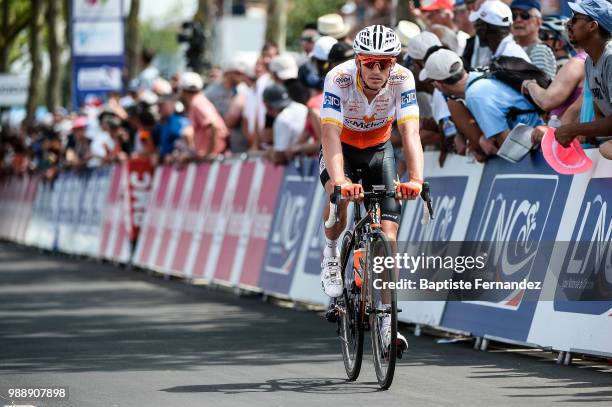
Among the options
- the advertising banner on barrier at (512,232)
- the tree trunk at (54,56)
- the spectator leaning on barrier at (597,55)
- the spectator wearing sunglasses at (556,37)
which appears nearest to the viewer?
the spectator leaning on barrier at (597,55)

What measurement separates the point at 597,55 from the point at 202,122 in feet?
33.7

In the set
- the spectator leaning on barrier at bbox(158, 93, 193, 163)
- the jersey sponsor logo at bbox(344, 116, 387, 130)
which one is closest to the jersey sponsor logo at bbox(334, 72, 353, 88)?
the jersey sponsor logo at bbox(344, 116, 387, 130)

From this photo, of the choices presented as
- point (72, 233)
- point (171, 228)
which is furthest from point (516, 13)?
point (72, 233)

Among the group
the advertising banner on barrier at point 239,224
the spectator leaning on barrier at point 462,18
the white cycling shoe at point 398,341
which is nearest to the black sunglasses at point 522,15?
the spectator leaning on barrier at point 462,18

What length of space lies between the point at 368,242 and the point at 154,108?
1458cm

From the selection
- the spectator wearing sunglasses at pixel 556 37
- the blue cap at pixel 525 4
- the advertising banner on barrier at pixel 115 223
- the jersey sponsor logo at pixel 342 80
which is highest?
the blue cap at pixel 525 4

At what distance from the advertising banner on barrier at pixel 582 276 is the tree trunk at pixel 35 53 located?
1817 inches

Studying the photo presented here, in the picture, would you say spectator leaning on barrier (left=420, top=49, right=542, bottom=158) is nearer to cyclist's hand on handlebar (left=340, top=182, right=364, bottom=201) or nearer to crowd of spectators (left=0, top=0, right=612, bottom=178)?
crowd of spectators (left=0, top=0, right=612, bottom=178)

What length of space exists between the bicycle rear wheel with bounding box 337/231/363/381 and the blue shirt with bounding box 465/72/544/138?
7.29 feet

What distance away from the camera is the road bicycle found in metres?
8.79

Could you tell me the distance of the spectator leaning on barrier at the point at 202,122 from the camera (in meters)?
19.6

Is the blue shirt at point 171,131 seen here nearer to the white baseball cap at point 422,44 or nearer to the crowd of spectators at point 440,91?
the crowd of spectators at point 440,91

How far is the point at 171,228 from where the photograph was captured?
69.4 feet

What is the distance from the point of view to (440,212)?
482 inches
